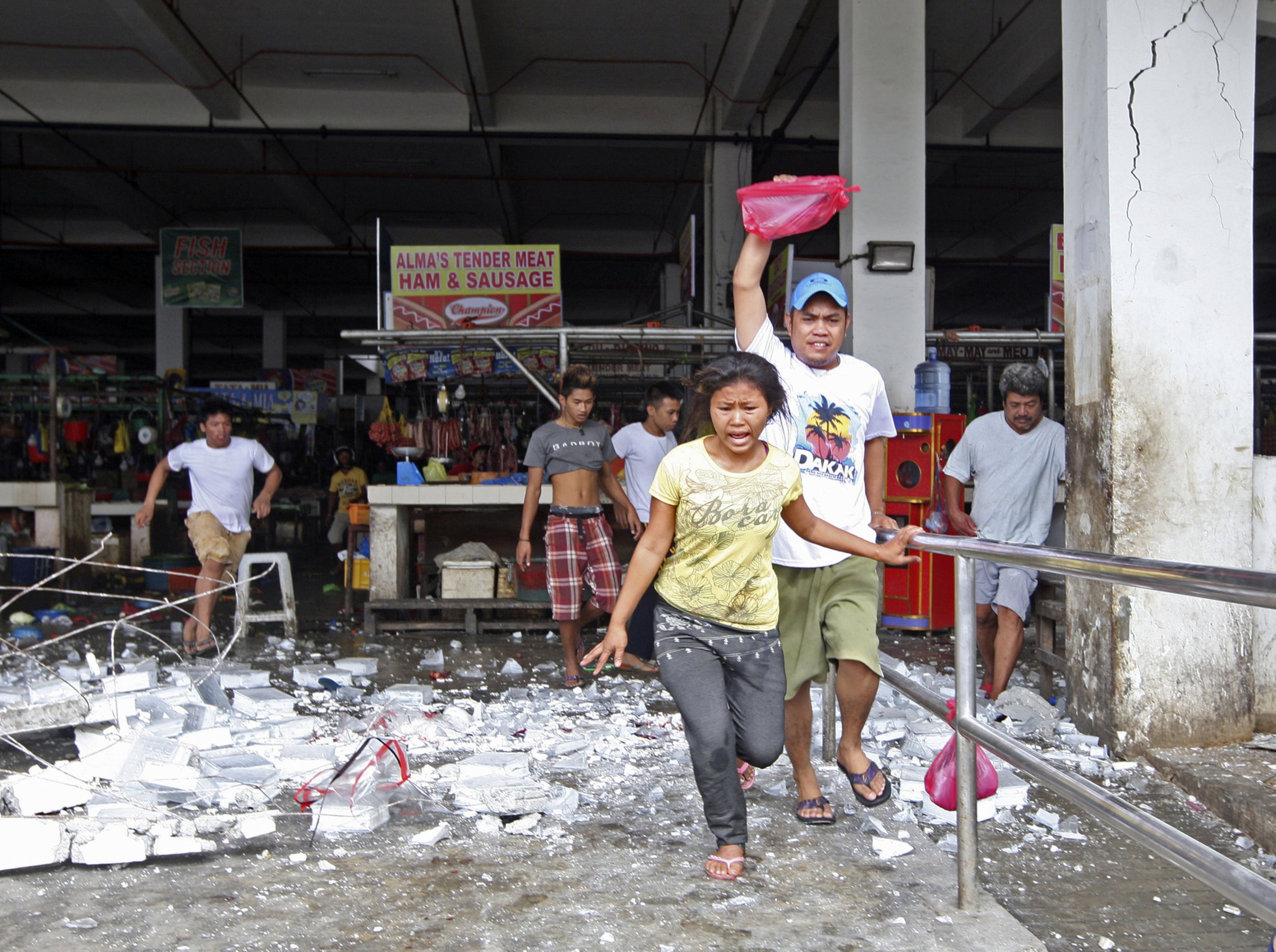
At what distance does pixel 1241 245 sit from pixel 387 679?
16.6 ft

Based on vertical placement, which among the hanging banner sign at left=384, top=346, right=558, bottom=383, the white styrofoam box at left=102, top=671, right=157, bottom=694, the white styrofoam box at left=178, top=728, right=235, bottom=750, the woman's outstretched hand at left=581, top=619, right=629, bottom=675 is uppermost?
the hanging banner sign at left=384, top=346, right=558, bottom=383

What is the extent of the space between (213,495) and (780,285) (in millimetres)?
5694

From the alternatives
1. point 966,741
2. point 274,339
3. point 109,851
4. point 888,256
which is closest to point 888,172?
point 888,256

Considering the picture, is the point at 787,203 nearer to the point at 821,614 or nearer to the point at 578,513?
the point at 821,614

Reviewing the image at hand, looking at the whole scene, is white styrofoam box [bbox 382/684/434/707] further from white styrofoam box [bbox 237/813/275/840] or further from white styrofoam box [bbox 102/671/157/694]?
white styrofoam box [bbox 237/813/275/840]

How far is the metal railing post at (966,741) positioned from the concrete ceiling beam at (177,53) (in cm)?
985

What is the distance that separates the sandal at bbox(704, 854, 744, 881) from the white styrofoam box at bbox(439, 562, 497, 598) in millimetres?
5148

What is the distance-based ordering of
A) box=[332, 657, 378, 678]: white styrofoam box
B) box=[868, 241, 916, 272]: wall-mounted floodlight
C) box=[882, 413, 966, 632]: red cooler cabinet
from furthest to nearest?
box=[868, 241, 916, 272]: wall-mounted floodlight → box=[882, 413, 966, 632]: red cooler cabinet → box=[332, 657, 378, 678]: white styrofoam box

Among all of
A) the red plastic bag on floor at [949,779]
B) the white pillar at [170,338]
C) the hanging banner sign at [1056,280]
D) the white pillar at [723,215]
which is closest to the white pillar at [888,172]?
the hanging banner sign at [1056,280]

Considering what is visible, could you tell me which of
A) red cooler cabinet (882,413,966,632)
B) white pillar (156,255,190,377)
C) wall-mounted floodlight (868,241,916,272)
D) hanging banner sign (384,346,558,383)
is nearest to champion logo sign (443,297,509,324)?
hanging banner sign (384,346,558,383)

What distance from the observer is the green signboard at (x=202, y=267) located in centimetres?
1535

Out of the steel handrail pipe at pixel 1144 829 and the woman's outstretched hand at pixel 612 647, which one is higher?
the woman's outstretched hand at pixel 612 647

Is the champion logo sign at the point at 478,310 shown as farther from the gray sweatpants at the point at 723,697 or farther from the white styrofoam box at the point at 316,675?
the gray sweatpants at the point at 723,697

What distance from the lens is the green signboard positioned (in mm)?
15352
